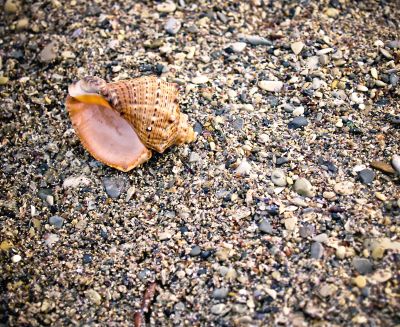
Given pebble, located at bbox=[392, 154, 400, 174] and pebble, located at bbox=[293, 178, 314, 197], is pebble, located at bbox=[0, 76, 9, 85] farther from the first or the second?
pebble, located at bbox=[392, 154, 400, 174]

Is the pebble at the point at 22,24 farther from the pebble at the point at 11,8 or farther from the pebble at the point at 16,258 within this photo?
the pebble at the point at 16,258

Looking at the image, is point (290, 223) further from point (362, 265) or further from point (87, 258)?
point (87, 258)

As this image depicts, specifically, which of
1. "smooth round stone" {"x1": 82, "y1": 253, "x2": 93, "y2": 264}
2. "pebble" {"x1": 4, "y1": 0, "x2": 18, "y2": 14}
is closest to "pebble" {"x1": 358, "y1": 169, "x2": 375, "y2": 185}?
"smooth round stone" {"x1": 82, "y1": 253, "x2": 93, "y2": 264}

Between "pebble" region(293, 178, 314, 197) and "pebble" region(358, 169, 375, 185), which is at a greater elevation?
"pebble" region(358, 169, 375, 185)

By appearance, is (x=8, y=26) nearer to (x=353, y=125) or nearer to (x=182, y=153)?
(x=182, y=153)

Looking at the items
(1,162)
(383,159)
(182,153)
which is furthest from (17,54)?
(383,159)

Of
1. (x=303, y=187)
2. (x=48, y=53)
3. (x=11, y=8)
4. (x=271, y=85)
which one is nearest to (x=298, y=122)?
(x=271, y=85)

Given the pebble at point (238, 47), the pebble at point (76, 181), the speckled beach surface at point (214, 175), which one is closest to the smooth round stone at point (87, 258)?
the speckled beach surface at point (214, 175)
